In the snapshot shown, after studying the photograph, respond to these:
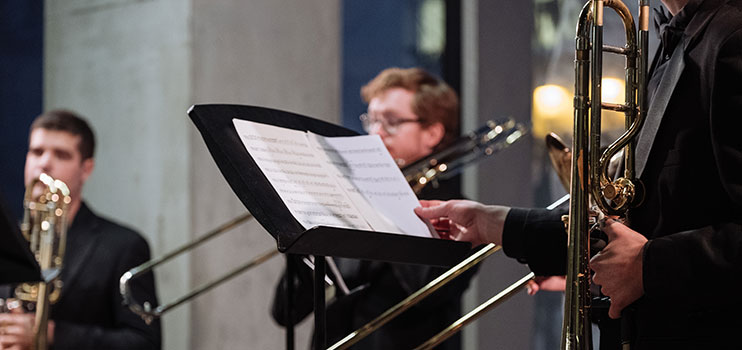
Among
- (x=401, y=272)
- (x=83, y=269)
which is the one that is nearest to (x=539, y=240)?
(x=401, y=272)

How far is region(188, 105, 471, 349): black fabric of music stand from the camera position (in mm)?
1690

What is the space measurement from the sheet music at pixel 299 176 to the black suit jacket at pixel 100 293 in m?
2.05

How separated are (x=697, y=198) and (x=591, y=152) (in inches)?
8.2

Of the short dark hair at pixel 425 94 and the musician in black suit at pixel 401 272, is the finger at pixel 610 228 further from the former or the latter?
the short dark hair at pixel 425 94

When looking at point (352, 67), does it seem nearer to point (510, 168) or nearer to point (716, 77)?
point (510, 168)

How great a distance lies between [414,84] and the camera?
3.85m

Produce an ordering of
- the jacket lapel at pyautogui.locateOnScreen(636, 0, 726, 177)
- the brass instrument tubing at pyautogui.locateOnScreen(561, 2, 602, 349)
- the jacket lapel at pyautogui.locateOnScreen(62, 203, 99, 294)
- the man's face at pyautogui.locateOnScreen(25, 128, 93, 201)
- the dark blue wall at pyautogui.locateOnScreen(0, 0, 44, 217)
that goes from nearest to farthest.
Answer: the brass instrument tubing at pyautogui.locateOnScreen(561, 2, 602, 349)
the jacket lapel at pyautogui.locateOnScreen(636, 0, 726, 177)
the jacket lapel at pyautogui.locateOnScreen(62, 203, 99, 294)
the man's face at pyautogui.locateOnScreen(25, 128, 93, 201)
the dark blue wall at pyautogui.locateOnScreen(0, 0, 44, 217)

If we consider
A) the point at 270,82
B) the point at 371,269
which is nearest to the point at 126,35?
the point at 270,82

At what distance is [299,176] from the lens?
187cm

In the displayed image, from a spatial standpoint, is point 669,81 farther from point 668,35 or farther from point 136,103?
point 136,103

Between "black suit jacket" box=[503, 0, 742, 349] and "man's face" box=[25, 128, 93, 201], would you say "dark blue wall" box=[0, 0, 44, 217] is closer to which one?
"man's face" box=[25, 128, 93, 201]

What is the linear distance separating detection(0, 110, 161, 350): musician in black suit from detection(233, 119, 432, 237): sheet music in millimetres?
2012

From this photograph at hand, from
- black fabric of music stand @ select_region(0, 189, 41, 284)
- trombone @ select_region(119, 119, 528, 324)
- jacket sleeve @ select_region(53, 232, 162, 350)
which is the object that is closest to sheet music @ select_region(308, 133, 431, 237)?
black fabric of music stand @ select_region(0, 189, 41, 284)

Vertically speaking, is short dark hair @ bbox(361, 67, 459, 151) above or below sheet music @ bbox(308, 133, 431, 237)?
above
